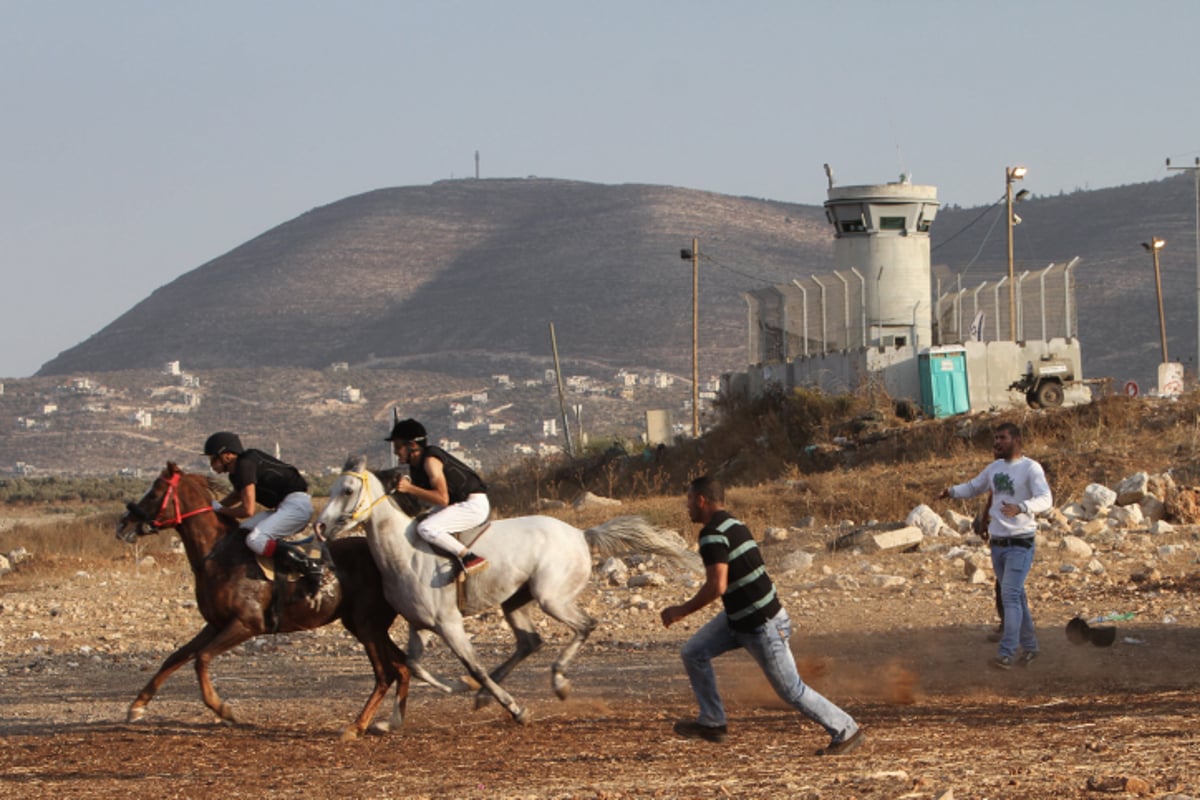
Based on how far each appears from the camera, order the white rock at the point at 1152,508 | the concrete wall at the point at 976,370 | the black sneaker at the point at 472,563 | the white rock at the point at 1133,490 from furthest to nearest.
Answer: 1. the concrete wall at the point at 976,370
2. the white rock at the point at 1133,490
3. the white rock at the point at 1152,508
4. the black sneaker at the point at 472,563

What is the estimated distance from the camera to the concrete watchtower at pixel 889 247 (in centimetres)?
4481

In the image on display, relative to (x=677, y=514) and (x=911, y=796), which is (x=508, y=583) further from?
(x=677, y=514)

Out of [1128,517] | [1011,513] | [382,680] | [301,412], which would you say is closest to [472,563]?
[382,680]

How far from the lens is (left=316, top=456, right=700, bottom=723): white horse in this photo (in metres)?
11.6

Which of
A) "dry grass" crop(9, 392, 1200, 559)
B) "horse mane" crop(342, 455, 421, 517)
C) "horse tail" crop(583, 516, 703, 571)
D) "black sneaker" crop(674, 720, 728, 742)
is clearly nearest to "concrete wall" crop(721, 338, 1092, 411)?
"dry grass" crop(9, 392, 1200, 559)

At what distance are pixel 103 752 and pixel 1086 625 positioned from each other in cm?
811

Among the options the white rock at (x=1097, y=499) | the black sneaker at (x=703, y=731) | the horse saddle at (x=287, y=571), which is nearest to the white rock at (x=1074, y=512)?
the white rock at (x=1097, y=499)

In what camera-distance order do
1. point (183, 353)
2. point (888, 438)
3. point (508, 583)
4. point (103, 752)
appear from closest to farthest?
point (103, 752)
point (508, 583)
point (888, 438)
point (183, 353)

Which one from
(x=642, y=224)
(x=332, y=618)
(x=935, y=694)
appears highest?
(x=642, y=224)

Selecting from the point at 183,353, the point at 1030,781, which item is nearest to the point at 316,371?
the point at 183,353

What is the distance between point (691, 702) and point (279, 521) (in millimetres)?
3351

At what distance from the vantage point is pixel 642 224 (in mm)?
184375

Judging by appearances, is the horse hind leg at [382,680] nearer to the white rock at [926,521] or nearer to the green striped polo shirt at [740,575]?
the green striped polo shirt at [740,575]

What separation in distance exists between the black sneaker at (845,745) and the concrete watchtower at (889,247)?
3552 cm
